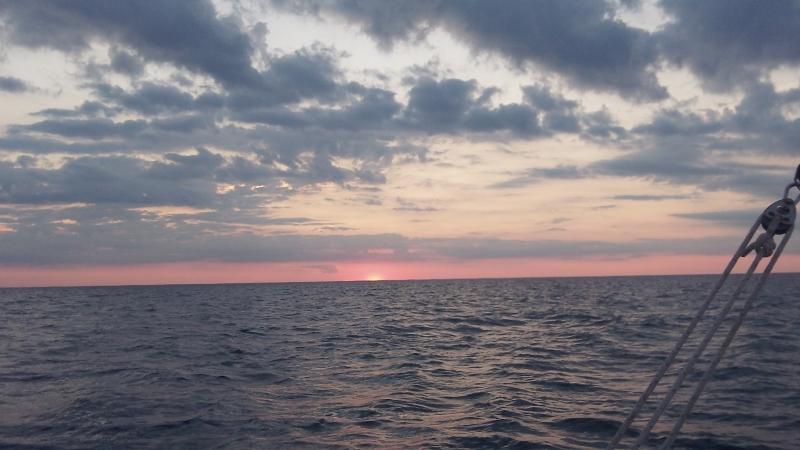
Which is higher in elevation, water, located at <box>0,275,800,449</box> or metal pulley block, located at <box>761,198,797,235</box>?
metal pulley block, located at <box>761,198,797,235</box>

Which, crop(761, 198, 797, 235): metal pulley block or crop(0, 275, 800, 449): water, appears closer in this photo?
crop(761, 198, 797, 235): metal pulley block

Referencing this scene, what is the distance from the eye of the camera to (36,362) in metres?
21.6

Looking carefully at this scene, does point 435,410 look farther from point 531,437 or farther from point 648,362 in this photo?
point 648,362

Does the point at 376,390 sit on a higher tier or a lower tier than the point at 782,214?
lower

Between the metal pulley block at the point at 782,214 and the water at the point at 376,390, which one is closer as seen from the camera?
the metal pulley block at the point at 782,214

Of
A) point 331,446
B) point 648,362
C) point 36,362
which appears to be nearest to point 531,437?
point 331,446

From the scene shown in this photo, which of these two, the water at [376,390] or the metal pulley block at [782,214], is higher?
the metal pulley block at [782,214]

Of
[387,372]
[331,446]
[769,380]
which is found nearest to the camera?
[331,446]

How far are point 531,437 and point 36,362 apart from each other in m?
19.3

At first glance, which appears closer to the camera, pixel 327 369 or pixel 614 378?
pixel 614 378

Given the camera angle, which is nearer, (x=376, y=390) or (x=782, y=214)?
(x=782, y=214)

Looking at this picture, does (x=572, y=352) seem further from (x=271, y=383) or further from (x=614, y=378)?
(x=271, y=383)

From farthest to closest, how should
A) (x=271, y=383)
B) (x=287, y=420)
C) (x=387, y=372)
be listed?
(x=387, y=372) → (x=271, y=383) → (x=287, y=420)

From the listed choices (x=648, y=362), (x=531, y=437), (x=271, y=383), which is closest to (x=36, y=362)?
(x=271, y=383)
